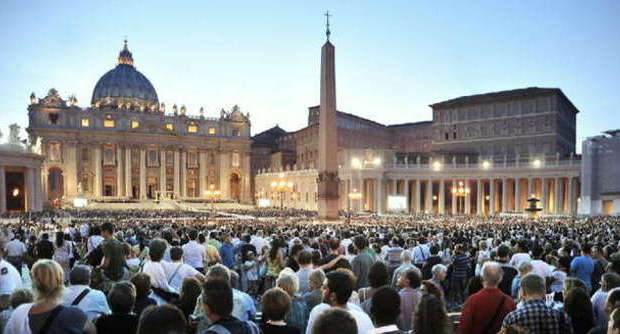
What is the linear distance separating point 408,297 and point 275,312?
6.96 ft

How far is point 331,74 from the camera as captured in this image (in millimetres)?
31578

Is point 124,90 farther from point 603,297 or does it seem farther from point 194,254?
point 603,297

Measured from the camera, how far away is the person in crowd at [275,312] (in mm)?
4706

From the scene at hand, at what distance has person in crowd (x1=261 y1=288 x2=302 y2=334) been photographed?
471 cm

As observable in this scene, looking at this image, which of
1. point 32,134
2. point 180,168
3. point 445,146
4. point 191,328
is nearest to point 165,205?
point 180,168

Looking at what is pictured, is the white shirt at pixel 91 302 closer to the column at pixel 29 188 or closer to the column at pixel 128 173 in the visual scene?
the column at pixel 29 188

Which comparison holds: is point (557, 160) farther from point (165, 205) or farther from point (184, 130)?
point (184, 130)

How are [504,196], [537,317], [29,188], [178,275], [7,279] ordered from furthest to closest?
[504,196]
[29,188]
[178,275]
[7,279]
[537,317]

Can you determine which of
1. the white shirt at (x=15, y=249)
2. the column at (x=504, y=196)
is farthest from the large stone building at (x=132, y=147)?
the white shirt at (x=15, y=249)

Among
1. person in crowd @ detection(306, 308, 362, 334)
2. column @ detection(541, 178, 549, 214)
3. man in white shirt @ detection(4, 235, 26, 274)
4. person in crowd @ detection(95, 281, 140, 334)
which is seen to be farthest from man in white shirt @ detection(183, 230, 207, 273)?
column @ detection(541, 178, 549, 214)

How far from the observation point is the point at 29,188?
46438 mm

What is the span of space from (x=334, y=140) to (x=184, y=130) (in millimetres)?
74033

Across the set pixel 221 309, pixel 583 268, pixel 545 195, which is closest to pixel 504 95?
pixel 545 195

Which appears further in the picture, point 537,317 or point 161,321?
point 537,317
